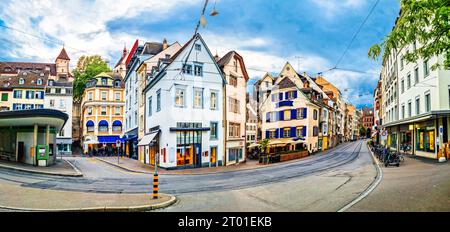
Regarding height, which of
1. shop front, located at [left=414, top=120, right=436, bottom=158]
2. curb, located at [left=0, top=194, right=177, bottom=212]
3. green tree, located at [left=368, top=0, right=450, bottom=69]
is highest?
green tree, located at [left=368, top=0, right=450, bottom=69]

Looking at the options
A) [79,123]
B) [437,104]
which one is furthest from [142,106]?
[437,104]

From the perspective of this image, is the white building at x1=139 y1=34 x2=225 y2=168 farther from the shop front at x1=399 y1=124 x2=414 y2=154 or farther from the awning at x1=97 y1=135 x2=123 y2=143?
the awning at x1=97 y1=135 x2=123 y2=143

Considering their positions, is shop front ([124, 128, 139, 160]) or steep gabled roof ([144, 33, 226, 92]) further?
shop front ([124, 128, 139, 160])

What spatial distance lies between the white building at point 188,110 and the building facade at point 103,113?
12824 millimetres

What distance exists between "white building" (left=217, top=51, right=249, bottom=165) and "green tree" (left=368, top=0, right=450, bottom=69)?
1870 cm

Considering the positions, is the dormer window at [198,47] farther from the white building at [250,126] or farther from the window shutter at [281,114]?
the white building at [250,126]

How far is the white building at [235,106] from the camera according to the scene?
78.4 feet

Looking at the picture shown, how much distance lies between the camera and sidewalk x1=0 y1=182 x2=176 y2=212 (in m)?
6.53

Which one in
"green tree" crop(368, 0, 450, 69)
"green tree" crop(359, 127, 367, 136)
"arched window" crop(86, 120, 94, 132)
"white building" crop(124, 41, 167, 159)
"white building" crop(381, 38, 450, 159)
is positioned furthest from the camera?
"arched window" crop(86, 120, 94, 132)

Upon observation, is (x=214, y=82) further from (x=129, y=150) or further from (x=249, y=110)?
(x=129, y=150)

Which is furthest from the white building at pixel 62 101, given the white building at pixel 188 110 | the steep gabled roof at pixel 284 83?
the steep gabled roof at pixel 284 83

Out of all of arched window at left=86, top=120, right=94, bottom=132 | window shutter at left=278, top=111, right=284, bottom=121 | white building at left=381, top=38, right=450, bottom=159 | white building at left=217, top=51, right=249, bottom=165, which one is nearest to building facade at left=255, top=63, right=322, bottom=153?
window shutter at left=278, top=111, right=284, bottom=121

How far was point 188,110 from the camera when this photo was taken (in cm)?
2067
